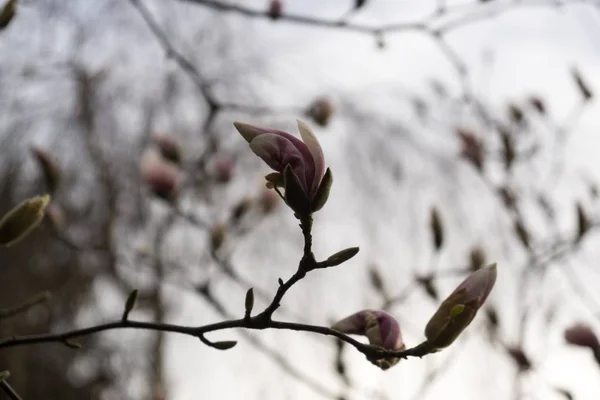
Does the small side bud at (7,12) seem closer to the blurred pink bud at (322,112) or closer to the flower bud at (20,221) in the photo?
the flower bud at (20,221)

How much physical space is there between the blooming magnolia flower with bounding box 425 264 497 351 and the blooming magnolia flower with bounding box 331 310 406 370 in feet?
0.08

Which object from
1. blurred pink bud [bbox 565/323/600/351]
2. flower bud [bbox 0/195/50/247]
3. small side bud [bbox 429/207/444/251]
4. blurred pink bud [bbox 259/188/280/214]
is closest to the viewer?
flower bud [bbox 0/195/50/247]

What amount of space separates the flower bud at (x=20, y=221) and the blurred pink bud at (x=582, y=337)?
1.75ft

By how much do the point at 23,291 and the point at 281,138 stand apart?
294 centimetres

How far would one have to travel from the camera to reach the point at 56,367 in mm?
3891

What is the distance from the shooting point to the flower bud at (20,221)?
0.56m

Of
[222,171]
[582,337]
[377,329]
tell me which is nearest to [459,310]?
[377,329]

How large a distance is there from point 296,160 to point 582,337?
1.38 feet

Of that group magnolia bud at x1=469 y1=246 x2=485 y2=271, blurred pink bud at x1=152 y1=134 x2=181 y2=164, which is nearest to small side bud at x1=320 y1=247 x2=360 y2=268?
magnolia bud at x1=469 y1=246 x2=485 y2=271

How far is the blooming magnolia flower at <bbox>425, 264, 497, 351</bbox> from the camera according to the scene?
0.45 meters

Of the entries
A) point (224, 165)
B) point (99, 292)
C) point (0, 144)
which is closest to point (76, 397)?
point (99, 292)

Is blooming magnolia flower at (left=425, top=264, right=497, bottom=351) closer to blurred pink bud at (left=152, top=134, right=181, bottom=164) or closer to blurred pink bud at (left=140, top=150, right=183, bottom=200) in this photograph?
blurred pink bud at (left=140, top=150, right=183, bottom=200)

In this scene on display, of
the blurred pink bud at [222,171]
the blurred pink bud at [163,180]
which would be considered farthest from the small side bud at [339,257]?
the blurred pink bud at [222,171]

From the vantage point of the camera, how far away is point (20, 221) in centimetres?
56
